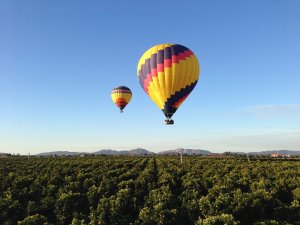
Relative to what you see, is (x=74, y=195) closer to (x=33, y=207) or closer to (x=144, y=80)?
(x=33, y=207)

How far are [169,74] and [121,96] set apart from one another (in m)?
43.3

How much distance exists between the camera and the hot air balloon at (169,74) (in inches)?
1881

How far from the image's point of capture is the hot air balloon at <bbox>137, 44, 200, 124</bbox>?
157ft

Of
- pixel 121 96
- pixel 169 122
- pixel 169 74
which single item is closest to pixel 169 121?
pixel 169 122

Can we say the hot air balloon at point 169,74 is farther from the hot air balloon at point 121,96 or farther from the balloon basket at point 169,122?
the hot air balloon at point 121,96

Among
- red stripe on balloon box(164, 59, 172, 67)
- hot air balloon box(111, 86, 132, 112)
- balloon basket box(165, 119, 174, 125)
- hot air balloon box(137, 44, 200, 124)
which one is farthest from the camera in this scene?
hot air balloon box(111, 86, 132, 112)

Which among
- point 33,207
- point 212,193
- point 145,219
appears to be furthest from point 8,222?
point 212,193

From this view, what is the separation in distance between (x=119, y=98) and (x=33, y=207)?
65.7 m

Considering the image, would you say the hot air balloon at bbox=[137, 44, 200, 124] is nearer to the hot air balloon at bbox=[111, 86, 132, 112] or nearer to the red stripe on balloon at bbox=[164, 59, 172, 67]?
the red stripe on balloon at bbox=[164, 59, 172, 67]

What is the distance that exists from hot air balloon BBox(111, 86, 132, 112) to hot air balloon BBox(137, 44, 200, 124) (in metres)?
39.5

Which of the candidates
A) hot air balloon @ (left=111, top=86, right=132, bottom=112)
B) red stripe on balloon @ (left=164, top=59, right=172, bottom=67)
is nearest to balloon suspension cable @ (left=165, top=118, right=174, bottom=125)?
red stripe on balloon @ (left=164, top=59, right=172, bottom=67)

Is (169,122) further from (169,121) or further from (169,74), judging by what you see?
(169,74)

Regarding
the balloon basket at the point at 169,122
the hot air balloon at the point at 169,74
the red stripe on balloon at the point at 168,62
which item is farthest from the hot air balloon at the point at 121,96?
the red stripe on balloon at the point at 168,62

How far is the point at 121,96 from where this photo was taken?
89.8 metres
